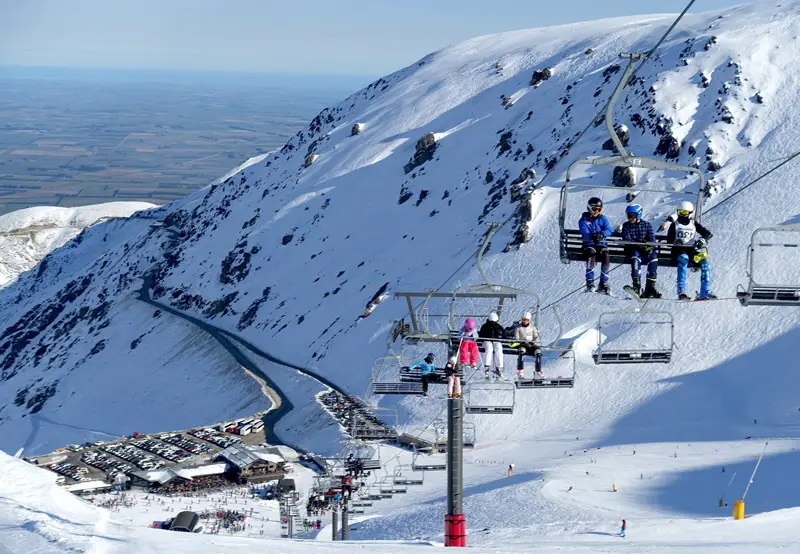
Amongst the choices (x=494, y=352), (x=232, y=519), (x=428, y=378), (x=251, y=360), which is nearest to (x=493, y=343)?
(x=494, y=352)

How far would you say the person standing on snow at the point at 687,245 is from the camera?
1064 inches

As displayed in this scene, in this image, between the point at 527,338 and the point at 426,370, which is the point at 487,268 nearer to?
the point at 527,338

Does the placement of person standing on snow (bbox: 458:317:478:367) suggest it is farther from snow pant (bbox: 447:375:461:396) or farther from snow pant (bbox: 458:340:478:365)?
snow pant (bbox: 447:375:461:396)

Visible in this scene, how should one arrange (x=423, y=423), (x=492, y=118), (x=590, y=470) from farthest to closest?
(x=492, y=118) < (x=423, y=423) < (x=590, y=470)

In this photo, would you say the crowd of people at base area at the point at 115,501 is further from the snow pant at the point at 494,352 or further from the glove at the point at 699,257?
the glove at the point at 699,257

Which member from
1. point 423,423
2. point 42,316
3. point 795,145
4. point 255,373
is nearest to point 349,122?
point 42,316

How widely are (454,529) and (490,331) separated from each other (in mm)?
5155

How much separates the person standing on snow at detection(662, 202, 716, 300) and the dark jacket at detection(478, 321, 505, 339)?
4.46 metres

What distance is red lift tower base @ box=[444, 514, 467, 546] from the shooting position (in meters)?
25.1

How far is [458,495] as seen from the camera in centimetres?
2420

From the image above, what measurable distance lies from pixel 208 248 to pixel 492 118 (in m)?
38.6

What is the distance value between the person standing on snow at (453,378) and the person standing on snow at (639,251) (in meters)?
5.01

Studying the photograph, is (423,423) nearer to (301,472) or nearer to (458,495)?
(301,472)

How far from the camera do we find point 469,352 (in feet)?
89.5
